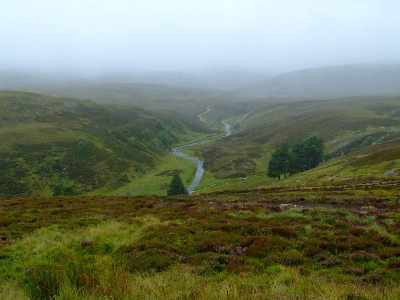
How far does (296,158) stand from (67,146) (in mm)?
81677

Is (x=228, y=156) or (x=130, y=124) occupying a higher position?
(x=130, y=124)

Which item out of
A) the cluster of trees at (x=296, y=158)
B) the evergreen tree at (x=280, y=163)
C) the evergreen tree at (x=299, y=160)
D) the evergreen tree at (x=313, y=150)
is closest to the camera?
the evergreen tree at (x=280, y=163)

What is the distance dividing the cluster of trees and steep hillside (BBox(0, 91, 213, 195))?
48.6 m

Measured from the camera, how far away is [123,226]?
12.8 meters

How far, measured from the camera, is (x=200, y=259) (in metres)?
7.95

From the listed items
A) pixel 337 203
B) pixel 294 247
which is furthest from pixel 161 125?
pixel 294 247

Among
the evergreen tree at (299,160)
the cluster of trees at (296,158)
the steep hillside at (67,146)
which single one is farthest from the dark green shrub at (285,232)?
the evergreen tree at (299,160)

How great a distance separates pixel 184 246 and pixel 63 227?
8805mm

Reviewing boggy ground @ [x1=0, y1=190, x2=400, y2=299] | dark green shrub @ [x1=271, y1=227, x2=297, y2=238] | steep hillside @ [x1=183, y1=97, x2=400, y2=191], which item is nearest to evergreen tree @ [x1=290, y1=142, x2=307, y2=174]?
steep hillside @ [x1=183, y1=97, x2=400, y2=191]

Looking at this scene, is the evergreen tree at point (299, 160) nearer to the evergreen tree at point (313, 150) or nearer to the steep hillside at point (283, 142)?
the evergreen tree at point (313, 150)

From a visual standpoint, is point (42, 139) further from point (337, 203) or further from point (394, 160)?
point (394, 160)

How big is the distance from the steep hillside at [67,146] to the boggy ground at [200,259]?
188ft

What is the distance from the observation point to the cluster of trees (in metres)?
63.9

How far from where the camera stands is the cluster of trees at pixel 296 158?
2516 inches
